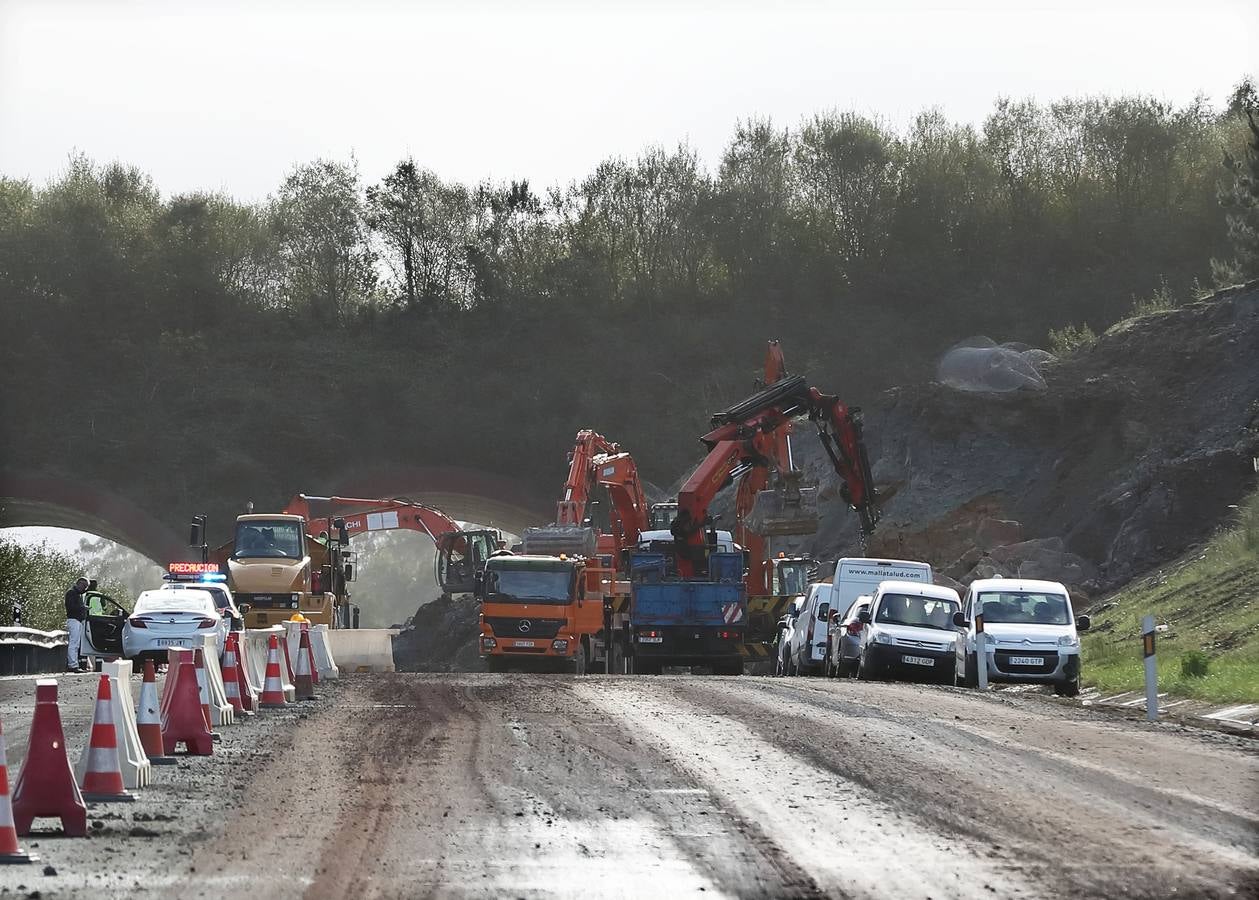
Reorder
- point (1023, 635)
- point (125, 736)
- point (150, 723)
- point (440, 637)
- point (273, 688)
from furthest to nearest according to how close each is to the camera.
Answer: point (440, 637) < point (1023, 635) < point (273, 688) < point (150, 723) < point (125, 736)

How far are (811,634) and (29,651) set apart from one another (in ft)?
52.9

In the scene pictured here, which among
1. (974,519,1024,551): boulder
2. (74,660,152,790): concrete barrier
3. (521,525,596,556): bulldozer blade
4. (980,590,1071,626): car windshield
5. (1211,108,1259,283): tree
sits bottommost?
(74,660,152,790): concrete barrier

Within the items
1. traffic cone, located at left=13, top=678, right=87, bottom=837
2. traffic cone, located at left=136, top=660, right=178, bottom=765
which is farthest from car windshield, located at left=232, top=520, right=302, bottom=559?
traffic cone, located at left=13, top=678, right=87, bottom=837

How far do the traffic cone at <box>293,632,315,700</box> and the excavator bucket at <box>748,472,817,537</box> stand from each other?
13698 mm

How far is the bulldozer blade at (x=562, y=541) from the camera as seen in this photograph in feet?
128

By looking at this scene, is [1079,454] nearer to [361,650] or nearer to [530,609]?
[530,609]

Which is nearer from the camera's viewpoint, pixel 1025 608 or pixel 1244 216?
pixel 1025 608

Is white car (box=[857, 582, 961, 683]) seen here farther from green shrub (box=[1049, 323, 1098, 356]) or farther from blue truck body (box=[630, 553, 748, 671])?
green shrub (box=[1049, 323, 1098, 356])

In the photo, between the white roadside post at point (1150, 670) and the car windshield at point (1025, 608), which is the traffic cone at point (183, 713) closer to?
the white roadside post at point (1150, 670)

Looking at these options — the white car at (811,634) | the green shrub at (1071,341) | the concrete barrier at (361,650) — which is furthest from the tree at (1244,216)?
the concrete barrier at (361,650)

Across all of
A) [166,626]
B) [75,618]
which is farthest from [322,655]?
[75,618]

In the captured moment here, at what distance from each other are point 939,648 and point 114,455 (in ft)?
139

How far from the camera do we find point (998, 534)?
52.2m

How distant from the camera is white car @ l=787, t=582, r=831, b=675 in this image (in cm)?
3512
